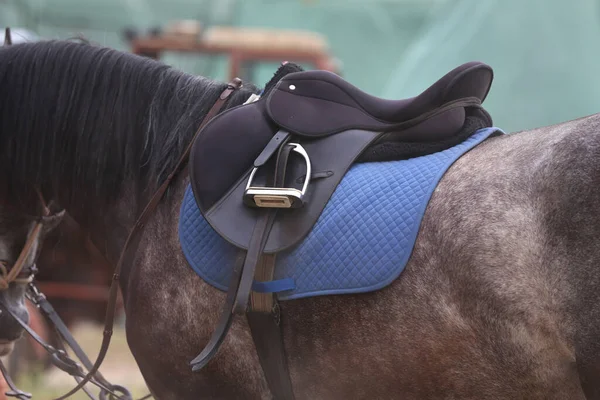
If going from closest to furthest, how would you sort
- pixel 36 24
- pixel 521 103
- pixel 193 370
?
1. pixel 193 370
2. pixel 521 103
3. pixel 36 24

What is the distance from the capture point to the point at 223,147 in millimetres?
2367

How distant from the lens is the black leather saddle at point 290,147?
2.24 metres

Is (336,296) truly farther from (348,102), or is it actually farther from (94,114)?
(94,114)

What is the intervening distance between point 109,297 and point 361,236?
92 centimetres

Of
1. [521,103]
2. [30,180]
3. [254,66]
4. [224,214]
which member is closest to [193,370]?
[224,214]

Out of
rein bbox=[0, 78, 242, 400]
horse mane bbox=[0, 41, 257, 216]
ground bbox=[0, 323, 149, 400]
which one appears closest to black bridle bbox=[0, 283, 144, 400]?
rein bbox=[0, 78, 242, 400]

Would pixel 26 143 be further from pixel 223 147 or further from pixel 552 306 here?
pixel 552 306

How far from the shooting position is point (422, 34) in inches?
357

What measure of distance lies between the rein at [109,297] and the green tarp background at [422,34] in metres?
3.40

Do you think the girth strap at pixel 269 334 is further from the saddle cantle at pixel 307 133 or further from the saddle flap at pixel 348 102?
the saddle flap at pixel 348 102

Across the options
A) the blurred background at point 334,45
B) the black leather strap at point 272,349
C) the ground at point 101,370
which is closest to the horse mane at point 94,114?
the black leather strap at point 272,349

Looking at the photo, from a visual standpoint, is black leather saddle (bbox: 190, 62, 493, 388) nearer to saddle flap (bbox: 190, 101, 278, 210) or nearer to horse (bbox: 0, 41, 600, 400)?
saddle flap (bbox: 190, 101, 278, 210)

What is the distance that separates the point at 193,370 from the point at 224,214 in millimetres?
458

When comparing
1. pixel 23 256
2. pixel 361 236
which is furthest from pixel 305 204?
pixel 23 256
